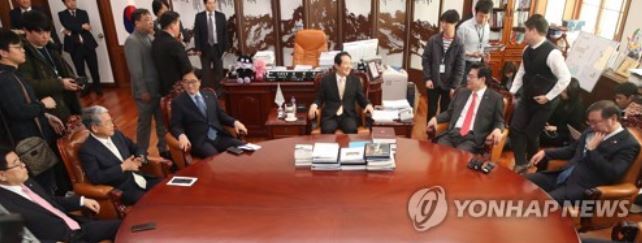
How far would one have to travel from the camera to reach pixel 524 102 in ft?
13.3

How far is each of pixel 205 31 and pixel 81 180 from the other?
10.9 feet

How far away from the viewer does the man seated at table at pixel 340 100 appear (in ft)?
13.4

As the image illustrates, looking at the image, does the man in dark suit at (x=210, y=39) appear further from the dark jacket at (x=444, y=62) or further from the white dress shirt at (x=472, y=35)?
the white dress shirt at (x=472, y=35)

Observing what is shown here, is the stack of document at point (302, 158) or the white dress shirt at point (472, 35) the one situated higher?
the white dress shirt at point (472, 35)

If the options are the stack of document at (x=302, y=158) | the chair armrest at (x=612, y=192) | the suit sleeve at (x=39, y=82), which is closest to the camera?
the chair armrest at (x=612, y=192)

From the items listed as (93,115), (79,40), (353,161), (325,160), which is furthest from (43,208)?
(79,40)

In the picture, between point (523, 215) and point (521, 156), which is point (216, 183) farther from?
point (521, 156)

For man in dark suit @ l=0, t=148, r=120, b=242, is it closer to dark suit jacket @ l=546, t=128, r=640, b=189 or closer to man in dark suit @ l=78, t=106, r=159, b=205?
man in dark suit @ l=78, t=106, r=159, b=205

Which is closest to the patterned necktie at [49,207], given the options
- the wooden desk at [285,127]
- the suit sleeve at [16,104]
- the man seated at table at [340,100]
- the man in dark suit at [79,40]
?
the suit sleeve at [16,104]

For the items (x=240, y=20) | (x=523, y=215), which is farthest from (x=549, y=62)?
(x=240, y=20)

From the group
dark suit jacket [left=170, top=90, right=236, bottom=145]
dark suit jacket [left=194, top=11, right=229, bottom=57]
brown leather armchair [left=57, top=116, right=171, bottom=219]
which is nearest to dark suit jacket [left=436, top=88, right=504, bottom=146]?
dark suit jacket [left=170, top=90, right=236, bottom=145]

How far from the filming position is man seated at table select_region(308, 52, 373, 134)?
4094 mm

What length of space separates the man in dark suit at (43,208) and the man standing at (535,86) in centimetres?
326

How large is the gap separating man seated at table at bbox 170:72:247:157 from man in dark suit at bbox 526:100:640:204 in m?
2.38
